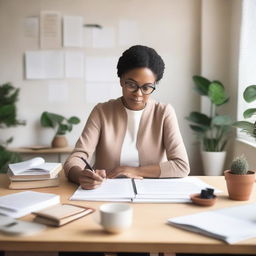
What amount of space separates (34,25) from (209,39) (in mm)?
1949

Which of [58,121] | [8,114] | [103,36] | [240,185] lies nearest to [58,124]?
[58,121]

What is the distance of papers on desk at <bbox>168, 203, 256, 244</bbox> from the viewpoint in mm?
781

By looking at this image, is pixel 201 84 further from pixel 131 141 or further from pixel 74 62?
pixel 131 141

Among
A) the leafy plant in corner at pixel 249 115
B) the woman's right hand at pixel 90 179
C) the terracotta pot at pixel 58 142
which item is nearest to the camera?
the woman's right hand at pixel 90 179

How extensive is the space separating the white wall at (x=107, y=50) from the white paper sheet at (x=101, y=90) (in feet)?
0.23

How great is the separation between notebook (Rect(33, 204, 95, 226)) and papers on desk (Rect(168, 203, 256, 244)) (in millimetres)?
259

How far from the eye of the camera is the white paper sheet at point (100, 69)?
3.65 meters

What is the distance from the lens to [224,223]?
2.80ft

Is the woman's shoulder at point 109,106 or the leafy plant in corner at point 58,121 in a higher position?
the woman's shoulder at point 109,106

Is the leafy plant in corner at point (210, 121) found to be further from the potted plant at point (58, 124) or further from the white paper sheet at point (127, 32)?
the potted plant at point (58, 124)

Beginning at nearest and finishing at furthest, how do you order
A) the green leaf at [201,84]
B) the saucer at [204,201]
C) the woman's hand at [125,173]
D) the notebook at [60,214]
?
the notebook at [60,214] < the saucer at [204,201] < the woman's hand at [125,173] < the green leaf at [201,84]

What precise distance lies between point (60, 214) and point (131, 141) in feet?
2.70

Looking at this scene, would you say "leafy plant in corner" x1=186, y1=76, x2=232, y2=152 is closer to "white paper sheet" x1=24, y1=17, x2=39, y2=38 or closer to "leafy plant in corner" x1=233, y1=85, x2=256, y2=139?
"leafy plant in corner" x1=233, y1=85, x2=256, y2=139

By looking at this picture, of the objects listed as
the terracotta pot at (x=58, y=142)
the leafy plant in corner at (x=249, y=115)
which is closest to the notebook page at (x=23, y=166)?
Result: the leafy plant in corner at (x=249, y=115)
